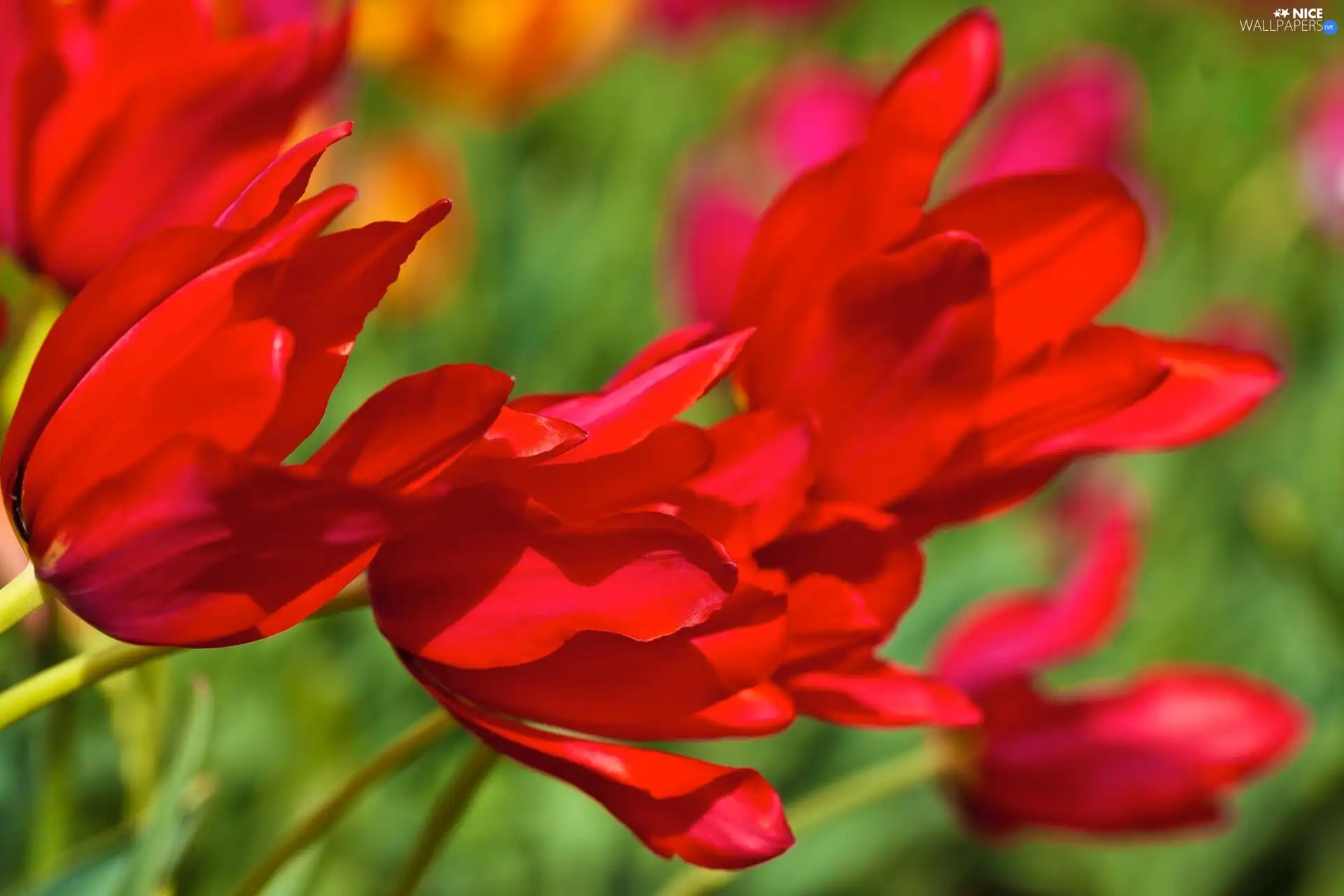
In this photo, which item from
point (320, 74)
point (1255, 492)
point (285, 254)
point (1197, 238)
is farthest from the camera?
point (1197, 238)

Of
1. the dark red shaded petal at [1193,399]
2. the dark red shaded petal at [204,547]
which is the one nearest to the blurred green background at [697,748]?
the dark red shaded petal at [204,547]

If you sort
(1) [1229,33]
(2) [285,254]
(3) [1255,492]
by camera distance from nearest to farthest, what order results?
1. (2) [285,254]
2. (3) [1255,492]
3. (1) [1229,33]

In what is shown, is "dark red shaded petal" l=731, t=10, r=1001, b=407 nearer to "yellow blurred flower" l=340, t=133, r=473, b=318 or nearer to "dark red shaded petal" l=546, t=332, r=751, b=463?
"dark red shaded petal" l=546, t=332, r=751, b=463

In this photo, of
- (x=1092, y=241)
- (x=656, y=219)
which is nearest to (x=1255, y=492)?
(x=656, y=219)

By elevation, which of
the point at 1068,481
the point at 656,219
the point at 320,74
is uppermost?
the point at 320,74

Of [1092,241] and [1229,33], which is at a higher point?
[1229,33]

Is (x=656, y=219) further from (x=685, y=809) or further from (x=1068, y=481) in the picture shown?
(x=685, y=809)
